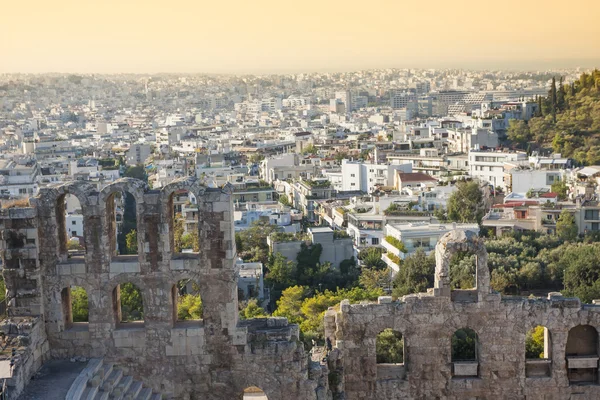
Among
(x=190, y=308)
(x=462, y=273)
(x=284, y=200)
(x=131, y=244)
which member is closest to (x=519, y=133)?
(x=284, y=200)

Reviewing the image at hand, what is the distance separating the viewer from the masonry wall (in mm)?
16281

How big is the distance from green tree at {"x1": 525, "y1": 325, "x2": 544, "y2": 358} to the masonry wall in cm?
890

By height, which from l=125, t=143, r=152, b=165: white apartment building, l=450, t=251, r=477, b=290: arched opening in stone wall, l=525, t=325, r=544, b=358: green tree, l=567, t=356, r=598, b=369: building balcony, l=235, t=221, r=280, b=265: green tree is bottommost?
l=125, t=143, r=152, b=165: white apartment building

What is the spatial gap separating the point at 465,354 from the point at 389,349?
1894 millimetres

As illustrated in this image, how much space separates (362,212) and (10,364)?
176 ft

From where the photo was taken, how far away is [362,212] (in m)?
67.4

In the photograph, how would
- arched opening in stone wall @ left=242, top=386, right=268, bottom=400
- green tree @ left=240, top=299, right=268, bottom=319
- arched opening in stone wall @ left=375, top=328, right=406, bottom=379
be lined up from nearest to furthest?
arched opening in stone wall @ left=242, top=386, right=268, bottom=400 < arched opening in stone wall @ left=375, top=328, right=406, bottom=379 < green tree @ left=240, top=299, right=268, bottom=319

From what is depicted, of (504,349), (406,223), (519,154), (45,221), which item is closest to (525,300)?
(504,349)

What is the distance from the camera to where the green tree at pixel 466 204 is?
66000 millimetres

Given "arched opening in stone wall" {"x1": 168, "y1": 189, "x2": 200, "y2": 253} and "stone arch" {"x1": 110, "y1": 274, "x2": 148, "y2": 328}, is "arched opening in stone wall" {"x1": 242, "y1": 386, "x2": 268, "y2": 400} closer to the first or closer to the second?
"stone arch" {"x1": 110, "y1": 274, "x2": 148, "y2": 328}

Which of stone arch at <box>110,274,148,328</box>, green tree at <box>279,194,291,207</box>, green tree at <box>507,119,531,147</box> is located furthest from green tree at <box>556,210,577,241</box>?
stone arch at <box>110,274,148,328</box>

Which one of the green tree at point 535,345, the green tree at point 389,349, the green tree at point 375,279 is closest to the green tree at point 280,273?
the green tree at point 375,279

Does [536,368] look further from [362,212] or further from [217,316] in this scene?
[362,212]

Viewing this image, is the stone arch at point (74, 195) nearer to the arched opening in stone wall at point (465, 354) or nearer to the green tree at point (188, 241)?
the arched opening in stone wall at point (465, 354)
